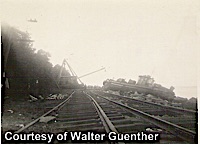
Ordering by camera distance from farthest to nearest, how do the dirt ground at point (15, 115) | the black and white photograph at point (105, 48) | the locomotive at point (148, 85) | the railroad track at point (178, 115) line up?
the locomotive at point (148, 85)
the black and white photograph at point (105, 48)
the railroad track at point (178, 115)
the dirt ground at point (15, 115)

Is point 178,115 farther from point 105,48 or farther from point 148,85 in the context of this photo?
point 105,48

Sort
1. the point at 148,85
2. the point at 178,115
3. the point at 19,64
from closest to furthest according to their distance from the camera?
the point at 178,115, the point at 19,64, the point at 148,85

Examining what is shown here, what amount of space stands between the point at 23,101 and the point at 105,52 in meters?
1.40

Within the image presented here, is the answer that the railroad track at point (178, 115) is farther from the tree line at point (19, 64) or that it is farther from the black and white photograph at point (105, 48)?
the tree line at point (19, 64)

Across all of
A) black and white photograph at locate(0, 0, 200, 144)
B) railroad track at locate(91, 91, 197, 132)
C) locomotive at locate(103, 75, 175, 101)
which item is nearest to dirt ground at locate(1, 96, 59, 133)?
black and white photograph at locate(0, 0, 200, 144)

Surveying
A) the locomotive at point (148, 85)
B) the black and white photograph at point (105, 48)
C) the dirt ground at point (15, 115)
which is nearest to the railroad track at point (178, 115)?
the black and white photograph at point (105, 48)

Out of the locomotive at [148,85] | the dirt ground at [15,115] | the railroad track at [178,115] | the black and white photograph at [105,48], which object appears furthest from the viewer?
the locomotive at [148,85]

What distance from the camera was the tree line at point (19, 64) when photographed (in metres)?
2.18

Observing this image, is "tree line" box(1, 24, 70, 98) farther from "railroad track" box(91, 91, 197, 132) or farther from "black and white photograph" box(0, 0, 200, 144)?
"railroad track" box(91, 91, 197, 132)

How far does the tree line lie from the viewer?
7.14 ft

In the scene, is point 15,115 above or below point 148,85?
below

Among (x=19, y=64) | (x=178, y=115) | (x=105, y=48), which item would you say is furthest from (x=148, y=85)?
(x=19, y=64)

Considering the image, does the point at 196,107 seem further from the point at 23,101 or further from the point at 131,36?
the point at 23,101

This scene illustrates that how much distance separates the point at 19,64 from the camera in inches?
107
